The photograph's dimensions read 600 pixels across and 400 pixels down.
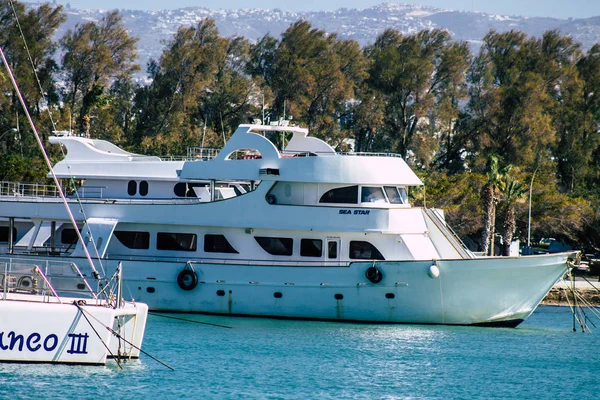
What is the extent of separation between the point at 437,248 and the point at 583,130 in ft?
118

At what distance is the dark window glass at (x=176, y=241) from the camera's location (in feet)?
102

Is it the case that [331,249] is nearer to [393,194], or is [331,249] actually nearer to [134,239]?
[393,194]

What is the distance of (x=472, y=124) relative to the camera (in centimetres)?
6316

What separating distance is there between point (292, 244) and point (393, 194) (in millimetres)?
3278

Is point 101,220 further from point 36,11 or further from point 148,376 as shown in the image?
point 36,11

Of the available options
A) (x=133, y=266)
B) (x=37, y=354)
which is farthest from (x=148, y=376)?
(x=133, y=266)

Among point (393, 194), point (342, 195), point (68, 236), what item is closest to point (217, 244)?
point (342, 195)

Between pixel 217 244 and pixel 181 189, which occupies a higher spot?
pixel 181 189

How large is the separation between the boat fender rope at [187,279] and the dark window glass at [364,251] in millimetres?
4601

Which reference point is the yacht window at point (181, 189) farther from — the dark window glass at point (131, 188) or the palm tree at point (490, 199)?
the palm tree at point (490, 199)

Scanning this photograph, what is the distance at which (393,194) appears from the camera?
1176 inches

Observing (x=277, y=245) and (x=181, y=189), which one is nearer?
(x=277, y=245)

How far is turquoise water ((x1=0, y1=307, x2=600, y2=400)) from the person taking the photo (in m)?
20.1

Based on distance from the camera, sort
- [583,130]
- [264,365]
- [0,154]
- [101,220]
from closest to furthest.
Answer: [264,365] → [101,220] → [0,154] → [583,130]
